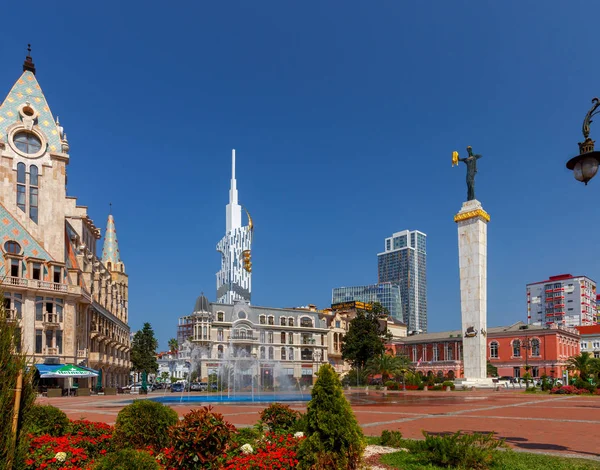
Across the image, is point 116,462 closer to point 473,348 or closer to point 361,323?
point 473,348

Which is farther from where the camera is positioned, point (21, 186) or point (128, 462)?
point (21, 186)

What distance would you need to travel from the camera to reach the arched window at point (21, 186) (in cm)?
4650

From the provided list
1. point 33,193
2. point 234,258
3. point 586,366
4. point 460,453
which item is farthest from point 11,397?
point 234,258

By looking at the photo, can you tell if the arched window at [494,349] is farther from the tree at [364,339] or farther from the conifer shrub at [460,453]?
the conifer shrub at [460,453]

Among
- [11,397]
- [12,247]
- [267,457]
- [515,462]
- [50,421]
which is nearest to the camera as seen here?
[11,397]

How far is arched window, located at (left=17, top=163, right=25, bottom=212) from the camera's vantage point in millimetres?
46500

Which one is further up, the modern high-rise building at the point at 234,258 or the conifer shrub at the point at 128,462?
the modern high-rise building at the point at 234,258

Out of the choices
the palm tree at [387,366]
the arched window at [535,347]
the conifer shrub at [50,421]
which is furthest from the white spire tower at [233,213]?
the conifer shrub at [50,421]

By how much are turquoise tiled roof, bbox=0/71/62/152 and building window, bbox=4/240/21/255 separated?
962 centimetres

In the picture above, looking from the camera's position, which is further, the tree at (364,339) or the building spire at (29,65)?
the tree at (364,339)

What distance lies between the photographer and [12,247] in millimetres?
44188

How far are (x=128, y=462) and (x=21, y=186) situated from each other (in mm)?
46411

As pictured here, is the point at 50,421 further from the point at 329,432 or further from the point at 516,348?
the point at 516,348

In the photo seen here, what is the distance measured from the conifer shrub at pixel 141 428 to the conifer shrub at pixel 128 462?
2.85 meters
